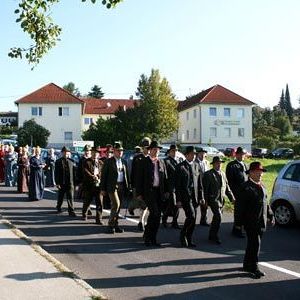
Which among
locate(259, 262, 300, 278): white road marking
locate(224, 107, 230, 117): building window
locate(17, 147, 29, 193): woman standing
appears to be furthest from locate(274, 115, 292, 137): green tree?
locate(259, 262, 300, 278): white road marking

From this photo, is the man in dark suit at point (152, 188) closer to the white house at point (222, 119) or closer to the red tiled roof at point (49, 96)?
the white house at point (222, 119)

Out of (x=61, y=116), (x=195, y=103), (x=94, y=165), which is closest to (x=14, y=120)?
(x=61, y=116)

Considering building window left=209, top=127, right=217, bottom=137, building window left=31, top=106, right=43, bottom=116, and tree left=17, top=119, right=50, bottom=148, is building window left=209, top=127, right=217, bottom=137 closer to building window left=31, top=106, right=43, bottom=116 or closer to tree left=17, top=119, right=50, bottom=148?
building window left=31, top=106, right=43, bottom=116

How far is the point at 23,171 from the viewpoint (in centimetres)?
2055

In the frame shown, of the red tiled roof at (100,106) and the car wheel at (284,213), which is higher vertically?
Result: the red tiled roof at (100,106)

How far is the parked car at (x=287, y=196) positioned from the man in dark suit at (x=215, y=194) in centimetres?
232

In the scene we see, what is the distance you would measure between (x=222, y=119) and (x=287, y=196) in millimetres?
65932

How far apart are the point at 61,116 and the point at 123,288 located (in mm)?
71265

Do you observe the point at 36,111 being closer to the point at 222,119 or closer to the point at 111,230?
the point at 222,119

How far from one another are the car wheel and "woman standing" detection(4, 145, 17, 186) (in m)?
13.3

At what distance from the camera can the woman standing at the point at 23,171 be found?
2052cm

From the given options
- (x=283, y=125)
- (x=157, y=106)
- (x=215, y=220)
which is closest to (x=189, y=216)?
(x=215, y=220)

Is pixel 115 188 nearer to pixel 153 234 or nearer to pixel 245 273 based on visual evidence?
pixel 153 234

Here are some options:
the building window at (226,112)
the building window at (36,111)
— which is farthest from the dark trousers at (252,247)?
the building window at (226,112)
